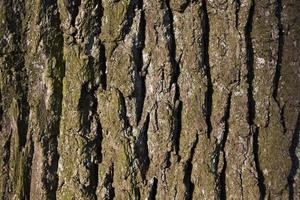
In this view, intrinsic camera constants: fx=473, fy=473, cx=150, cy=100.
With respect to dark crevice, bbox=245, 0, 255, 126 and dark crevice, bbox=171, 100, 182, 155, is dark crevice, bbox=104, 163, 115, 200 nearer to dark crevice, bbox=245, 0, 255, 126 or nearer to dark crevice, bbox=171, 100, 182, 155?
dark crevice, bbox=171, 100, 182, 155

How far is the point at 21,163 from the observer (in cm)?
146

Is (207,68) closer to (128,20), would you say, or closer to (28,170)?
(128,20)

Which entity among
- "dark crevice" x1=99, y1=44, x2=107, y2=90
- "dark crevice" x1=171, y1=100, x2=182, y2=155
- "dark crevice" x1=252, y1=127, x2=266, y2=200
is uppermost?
"dark crevice" x1=99, y1=44, x2=107, y2=90

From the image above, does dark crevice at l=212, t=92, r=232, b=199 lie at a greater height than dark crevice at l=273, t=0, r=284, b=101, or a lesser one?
lesser

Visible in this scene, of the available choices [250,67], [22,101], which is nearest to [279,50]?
[250,67]

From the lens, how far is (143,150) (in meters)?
1.45

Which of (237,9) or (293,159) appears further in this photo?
(293,159)

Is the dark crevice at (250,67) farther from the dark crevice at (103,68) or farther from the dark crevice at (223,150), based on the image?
the dark crevice at (103,68)

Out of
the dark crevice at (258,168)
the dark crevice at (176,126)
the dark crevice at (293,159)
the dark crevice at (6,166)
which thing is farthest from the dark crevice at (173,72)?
the dark crevice at (6,166)

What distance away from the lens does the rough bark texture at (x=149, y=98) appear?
4.59 feet

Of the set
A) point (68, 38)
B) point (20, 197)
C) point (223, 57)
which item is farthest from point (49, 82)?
point (223, 57)

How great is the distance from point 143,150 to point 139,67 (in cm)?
25

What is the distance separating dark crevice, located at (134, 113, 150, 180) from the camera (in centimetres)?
144

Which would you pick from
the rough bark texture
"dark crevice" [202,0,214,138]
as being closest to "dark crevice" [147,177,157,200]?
the rough bark texture
